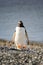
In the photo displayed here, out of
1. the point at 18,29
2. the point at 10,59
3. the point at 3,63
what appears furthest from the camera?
the point at 18,29

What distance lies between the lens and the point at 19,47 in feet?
33.9

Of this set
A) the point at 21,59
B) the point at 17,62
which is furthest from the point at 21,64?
the point at 21,59

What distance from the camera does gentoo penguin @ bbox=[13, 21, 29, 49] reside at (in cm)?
1023

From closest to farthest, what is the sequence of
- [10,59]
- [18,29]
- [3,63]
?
[3,63] < [10,59] < [18,29]

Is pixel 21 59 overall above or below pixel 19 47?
below

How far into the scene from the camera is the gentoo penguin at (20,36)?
1023 cm

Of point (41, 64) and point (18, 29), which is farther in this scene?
point (18, 29)

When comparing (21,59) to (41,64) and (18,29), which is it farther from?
(18,29)

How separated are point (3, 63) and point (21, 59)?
0.93 m

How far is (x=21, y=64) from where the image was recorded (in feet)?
22.9

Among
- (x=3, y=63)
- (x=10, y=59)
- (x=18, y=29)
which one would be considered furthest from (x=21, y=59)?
(x=18, y=29)

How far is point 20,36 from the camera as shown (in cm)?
1044

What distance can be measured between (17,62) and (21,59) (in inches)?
21.5

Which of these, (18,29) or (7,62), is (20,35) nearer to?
(18,29)
